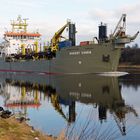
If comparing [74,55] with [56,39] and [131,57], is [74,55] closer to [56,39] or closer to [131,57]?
[56,39]

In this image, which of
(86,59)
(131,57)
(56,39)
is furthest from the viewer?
(131,57)

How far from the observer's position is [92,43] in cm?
4781

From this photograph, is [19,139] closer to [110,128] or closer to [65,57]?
[110,128]

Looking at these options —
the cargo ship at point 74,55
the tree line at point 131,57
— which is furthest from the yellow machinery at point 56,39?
the tree line at point 131,57

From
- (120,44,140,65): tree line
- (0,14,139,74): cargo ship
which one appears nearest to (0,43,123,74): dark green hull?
(0,14,139,74): cargo ship

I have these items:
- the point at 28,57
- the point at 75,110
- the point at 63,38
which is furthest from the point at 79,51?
the point at 75,110

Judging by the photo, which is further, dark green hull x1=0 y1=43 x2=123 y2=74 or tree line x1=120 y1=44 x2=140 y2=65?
tree line x1=120 y1=44 x2=140 y2=65

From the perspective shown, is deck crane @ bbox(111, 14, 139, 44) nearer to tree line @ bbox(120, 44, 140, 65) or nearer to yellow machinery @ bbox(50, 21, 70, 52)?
yellow machinery @ bbox(50, 21, 70, 52)

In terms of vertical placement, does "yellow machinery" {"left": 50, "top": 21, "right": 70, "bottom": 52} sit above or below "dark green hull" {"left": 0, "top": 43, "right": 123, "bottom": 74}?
above

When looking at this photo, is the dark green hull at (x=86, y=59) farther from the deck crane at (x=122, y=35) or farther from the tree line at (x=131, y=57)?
the tree line at (x=131, y=57)

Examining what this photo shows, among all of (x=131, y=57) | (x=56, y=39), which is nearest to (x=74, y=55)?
(x=56, y=39)

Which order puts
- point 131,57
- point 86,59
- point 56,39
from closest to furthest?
point 86,59 → point 56,39 → point 131,57

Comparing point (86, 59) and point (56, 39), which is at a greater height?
point (56, 39)

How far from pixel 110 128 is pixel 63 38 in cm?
4429
